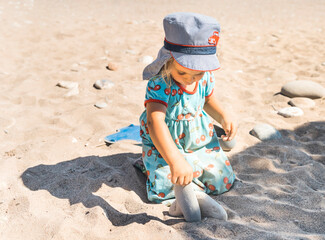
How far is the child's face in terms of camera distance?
1999 millimetres

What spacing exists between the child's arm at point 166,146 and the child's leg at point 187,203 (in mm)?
116

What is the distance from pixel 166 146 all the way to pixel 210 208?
0.48m

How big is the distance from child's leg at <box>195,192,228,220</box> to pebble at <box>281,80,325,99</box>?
8.62 ft

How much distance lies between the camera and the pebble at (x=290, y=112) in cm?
374

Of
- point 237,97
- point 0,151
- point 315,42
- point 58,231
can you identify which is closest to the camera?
point 58,231

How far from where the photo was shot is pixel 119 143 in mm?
3051

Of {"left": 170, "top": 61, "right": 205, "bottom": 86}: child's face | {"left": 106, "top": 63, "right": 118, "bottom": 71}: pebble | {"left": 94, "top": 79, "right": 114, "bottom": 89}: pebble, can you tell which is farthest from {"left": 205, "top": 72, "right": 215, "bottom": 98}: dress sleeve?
{"left": 106, "top": 63, "right": 118, "bottom": 71}: pebble

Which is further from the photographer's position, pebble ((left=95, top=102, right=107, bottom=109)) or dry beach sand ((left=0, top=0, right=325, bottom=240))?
pebble ((left=95, top=102, right=107, bottom=109))

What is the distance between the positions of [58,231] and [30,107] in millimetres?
2212

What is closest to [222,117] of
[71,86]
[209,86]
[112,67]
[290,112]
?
[209,86]

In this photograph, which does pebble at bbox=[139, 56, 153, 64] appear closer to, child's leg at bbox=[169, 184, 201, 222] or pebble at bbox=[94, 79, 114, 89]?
pebble at bbox=[94, 79, 114, 89]

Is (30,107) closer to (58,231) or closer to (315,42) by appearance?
(58,231)

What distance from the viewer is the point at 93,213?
2066mm

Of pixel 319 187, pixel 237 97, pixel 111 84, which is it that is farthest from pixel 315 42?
pixel 319 187
